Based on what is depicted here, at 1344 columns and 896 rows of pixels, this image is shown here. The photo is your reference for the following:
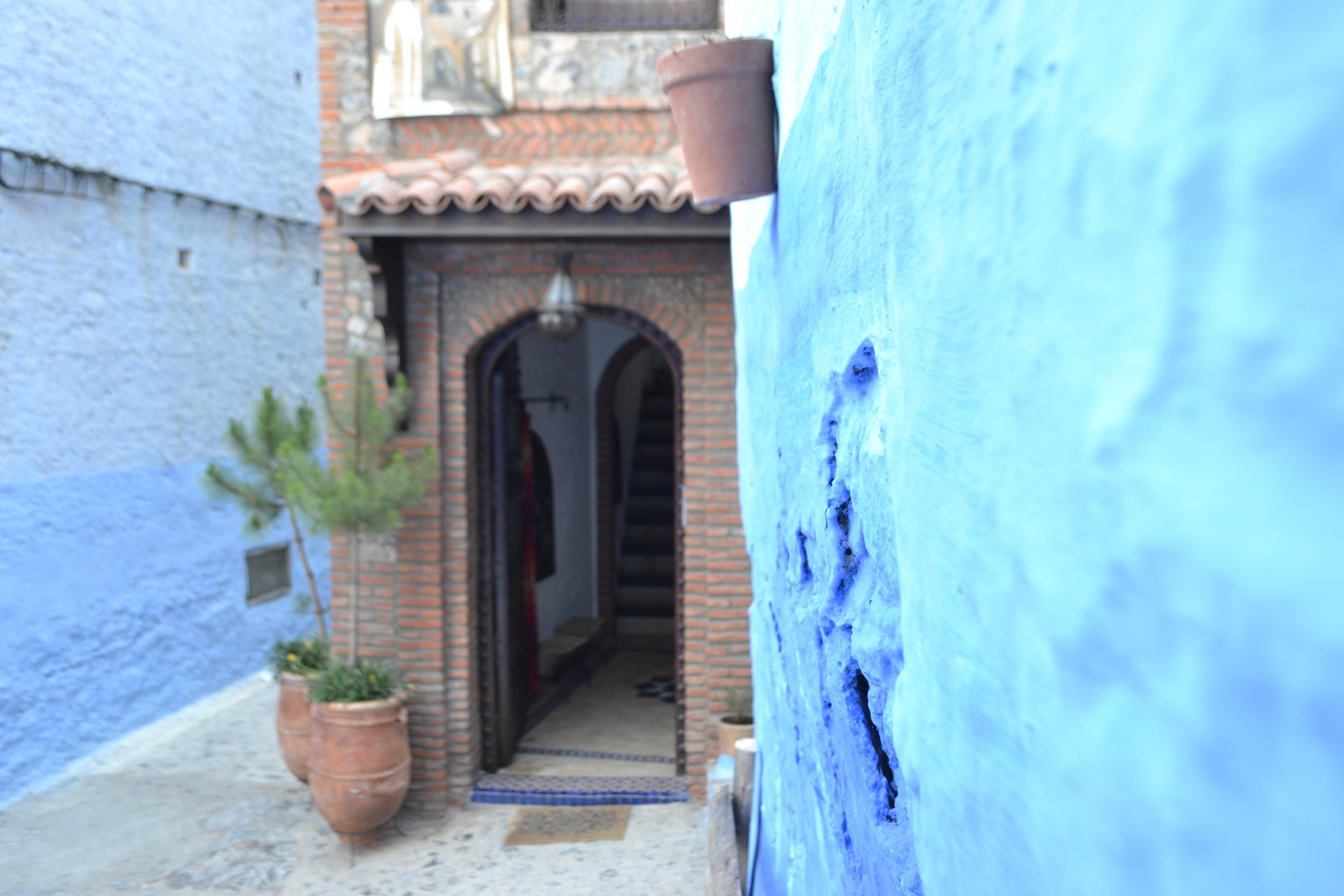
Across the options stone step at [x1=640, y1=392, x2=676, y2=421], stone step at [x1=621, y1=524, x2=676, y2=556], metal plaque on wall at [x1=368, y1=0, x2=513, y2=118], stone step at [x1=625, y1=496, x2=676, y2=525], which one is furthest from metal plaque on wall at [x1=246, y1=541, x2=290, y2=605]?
metal plaque on wall at [x1=368, y1=0, x2=513, y2=118]

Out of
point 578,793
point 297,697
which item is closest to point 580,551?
point 578,793

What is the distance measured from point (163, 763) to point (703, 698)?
371cm

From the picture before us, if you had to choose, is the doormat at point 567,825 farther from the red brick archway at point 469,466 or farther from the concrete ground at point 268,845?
the red brick archway at point 469,466

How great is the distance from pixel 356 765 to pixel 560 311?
100 inches

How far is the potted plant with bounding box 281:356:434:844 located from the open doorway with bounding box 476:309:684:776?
80cm

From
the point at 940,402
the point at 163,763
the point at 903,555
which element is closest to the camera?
the point at 940,402

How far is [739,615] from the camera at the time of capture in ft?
19.1

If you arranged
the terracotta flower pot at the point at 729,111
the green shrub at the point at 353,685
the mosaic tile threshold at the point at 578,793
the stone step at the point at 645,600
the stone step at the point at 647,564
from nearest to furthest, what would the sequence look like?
the terracotta flower pot at the point at 729,111, the green shrub at the point at 353,685, the mosaic tile threshold at the point at 578,793, the stone step at the point at 645,600, the stone step at the point at 647,564

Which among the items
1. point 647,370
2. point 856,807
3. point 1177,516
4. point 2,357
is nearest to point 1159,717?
point 1177,516

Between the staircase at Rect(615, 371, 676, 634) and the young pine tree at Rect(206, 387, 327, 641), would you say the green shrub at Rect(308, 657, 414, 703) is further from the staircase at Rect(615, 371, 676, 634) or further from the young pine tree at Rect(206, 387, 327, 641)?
the staircase at Rect(615, 371, 676, 634)

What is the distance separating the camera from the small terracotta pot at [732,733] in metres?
5.51

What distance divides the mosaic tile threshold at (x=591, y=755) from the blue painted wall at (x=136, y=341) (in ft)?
9.63

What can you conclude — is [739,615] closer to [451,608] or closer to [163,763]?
[451,608]

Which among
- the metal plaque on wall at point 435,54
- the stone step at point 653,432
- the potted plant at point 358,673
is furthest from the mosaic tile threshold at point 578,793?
the stone step at point 653,432
